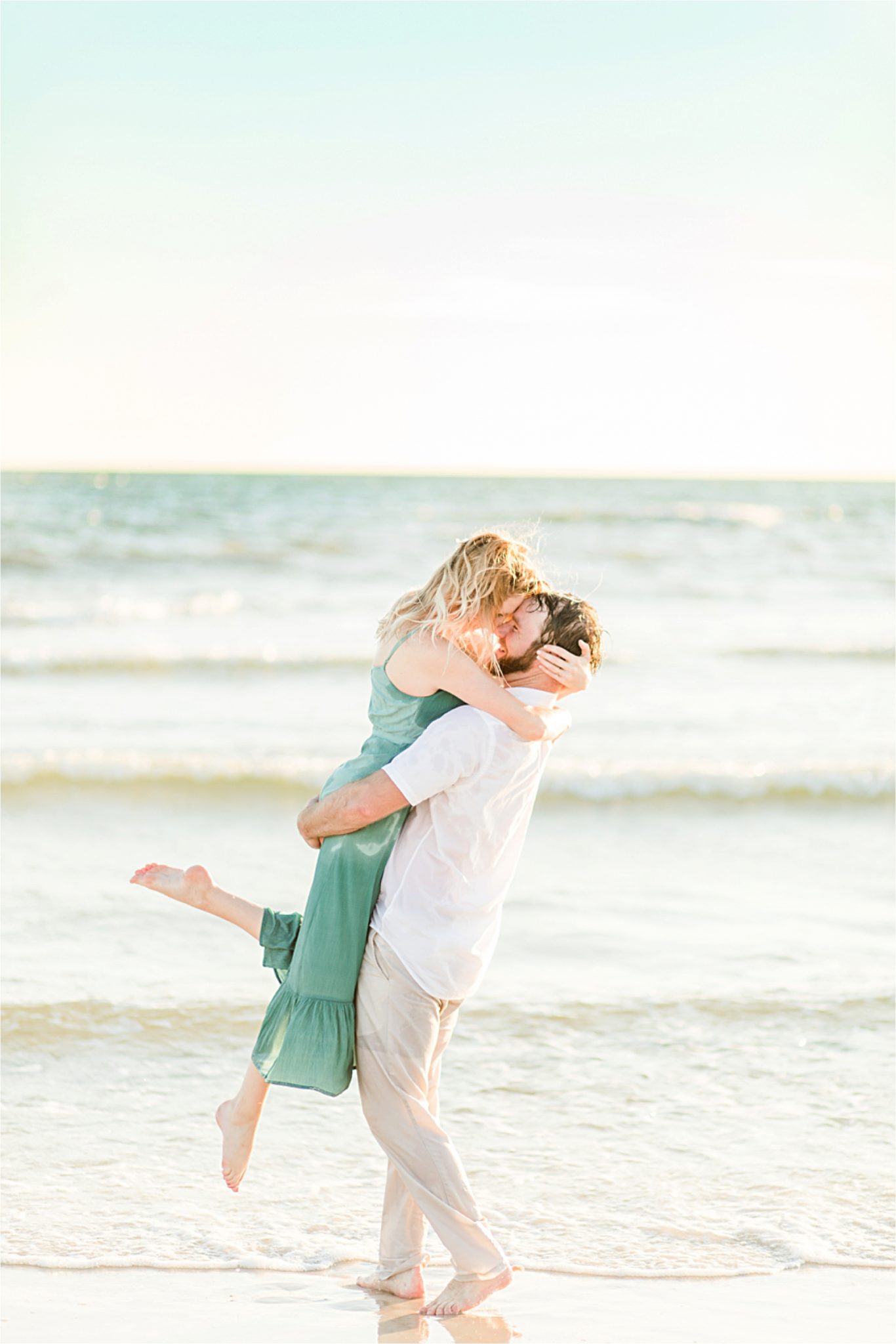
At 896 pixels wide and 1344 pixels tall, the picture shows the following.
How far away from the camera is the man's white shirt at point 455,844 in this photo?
2.89 meters

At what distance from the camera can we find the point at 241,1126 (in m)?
3.13

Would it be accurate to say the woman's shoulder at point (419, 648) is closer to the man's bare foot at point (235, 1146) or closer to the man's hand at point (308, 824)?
the man's hand at point (308, 824)

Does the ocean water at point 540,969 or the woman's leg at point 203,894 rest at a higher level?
the woman's leg at point 203,894

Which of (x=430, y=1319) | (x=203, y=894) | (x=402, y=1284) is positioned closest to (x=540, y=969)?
(x=402, y=1284)

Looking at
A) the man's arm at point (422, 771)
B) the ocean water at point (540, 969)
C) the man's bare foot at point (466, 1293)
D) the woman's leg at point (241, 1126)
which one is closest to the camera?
the man's arm at point (422, 771)

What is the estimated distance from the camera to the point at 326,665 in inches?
527

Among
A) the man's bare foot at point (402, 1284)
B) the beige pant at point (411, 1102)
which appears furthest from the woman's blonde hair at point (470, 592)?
the man's bare foot at point (402, 1284)

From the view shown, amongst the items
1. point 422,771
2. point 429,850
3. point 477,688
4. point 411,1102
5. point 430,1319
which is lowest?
point 430,1319

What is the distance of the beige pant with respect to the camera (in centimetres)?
293

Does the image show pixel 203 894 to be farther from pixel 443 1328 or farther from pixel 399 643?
pixel 443 1328

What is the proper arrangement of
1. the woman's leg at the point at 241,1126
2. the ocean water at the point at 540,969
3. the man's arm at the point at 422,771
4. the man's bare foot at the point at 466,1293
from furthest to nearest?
1. the ocean water at the point at 540,969
2. the woman's leg at the point at 241,1126
3. the man's bare foot at the point at 466,1293
4. the man's arm at the point at 422,771

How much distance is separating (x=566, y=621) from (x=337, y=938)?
34.8 inches

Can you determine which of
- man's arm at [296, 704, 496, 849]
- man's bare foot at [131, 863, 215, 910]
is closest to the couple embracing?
man's arm at [296, 704, 496, 849]

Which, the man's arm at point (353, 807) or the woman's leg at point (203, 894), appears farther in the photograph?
the woman's leg at point (203, 894)
